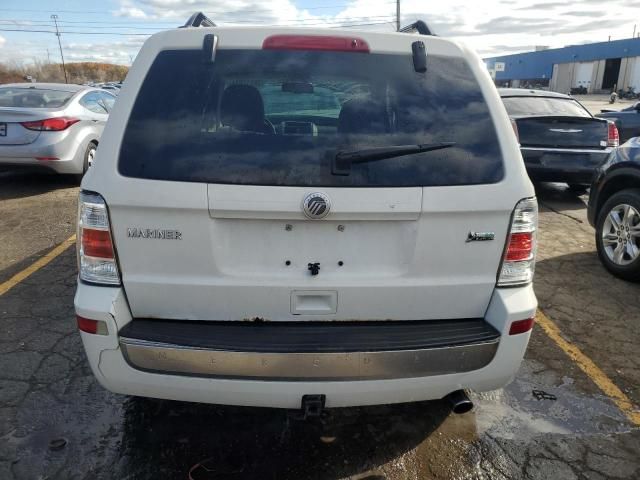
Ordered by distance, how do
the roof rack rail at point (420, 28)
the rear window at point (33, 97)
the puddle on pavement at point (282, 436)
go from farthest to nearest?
the rear window at point (33, 97)
the roof rack rail at point (420, 28)
the puddle on pavement at point (282, 436)

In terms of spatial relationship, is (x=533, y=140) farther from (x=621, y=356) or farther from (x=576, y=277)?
(x=621, y=356)

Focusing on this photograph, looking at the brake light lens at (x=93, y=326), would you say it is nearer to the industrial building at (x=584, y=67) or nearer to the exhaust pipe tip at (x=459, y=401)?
the exhaust pipe tip at (x=459, y=401)

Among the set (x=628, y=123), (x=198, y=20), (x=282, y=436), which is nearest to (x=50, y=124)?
(x=198, y=20)

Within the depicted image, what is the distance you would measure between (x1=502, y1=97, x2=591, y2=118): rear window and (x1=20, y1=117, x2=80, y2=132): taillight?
6.65m

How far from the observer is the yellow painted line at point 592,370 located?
117 inches

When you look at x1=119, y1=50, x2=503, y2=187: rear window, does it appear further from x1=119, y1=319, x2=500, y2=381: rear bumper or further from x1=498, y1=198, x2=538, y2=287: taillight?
x1=119, y1=319, x2=500, y2=381: rear bumper

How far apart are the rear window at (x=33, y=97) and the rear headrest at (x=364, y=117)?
7.19 m

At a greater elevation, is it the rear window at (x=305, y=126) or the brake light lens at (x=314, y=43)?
the brake light lens at (x=314, y=43)

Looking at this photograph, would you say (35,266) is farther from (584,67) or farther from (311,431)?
(584,67)

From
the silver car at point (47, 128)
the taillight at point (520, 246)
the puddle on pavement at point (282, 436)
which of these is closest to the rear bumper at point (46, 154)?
the silver car at point (47, 128)

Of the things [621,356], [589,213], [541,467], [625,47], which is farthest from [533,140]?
[625,47]

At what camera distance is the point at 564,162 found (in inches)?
292

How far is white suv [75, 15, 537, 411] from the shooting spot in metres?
2.08

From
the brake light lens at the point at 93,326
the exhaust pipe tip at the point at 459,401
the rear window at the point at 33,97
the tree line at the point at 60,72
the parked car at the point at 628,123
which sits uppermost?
the rear window at the point at 33,97
